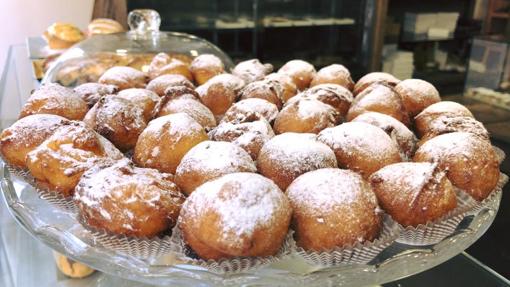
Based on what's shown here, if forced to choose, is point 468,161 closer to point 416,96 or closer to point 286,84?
point 416,96

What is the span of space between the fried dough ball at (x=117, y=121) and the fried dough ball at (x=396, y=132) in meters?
0.47

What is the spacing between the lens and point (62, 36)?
2.21m

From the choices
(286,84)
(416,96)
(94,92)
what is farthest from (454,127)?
(94,92)

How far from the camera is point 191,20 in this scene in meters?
3.40

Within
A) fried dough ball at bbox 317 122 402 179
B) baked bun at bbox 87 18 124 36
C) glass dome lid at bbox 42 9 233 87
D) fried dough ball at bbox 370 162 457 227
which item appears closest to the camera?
fried dough ball at bbox 370 162 457 227

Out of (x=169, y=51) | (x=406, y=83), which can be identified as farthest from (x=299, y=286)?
(x=169, y=51)

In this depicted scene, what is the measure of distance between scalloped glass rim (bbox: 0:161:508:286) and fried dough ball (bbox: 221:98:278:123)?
375mm

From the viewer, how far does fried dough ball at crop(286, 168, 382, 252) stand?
2.21 ft

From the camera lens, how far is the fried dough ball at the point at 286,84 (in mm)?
1273

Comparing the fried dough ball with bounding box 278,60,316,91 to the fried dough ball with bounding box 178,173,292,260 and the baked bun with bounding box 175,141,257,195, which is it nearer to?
the baked bun with bounding box 175,141,257,195

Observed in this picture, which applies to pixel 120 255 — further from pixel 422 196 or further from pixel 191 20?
pixel 191 20

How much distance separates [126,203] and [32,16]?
120 inches

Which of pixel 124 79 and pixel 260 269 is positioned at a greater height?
pixel 124 79

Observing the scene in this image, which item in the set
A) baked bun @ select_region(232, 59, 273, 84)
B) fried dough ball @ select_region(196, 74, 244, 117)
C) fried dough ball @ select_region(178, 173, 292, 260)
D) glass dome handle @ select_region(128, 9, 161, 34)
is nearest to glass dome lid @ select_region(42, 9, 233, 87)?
glass dome handle @ select_region(128, 9, 161, 34)
